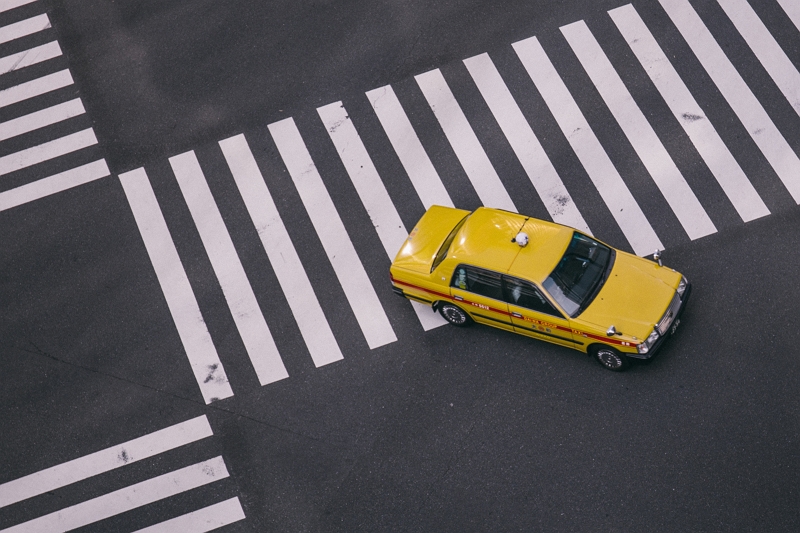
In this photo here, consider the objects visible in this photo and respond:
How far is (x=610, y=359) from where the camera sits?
12.7 metres

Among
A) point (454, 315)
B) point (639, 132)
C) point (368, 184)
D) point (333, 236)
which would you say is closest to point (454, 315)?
point (454, 315)

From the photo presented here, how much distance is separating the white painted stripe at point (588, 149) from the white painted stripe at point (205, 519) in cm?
760

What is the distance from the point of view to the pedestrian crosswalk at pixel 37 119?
16047mm

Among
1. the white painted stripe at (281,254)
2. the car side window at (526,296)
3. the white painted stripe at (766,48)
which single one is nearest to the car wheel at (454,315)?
the car side window at (526,296)

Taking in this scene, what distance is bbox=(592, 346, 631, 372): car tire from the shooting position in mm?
12547

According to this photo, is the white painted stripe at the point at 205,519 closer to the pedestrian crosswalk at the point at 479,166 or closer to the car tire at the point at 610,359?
the pedestrian crosswalk at the point at 479,166

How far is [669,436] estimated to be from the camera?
40.7 feet

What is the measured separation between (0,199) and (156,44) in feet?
13.8

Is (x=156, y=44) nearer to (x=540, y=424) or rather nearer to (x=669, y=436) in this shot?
(x=540, y=424)

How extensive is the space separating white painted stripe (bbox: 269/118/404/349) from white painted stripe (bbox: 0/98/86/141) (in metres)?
3.97

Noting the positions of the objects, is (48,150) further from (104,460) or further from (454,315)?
(454,315)

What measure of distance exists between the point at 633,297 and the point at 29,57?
1265 cm

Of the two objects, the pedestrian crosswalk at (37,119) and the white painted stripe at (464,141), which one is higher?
the pedestrian crosswalk at (37,119)

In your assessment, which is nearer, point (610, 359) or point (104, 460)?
point (610, 359)
